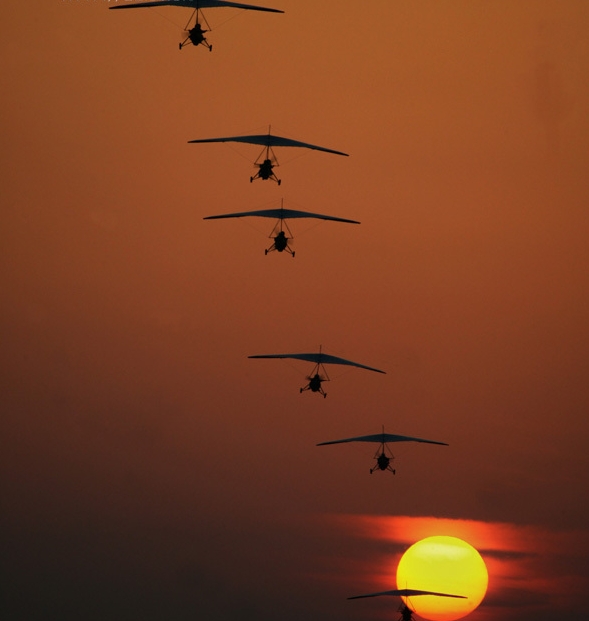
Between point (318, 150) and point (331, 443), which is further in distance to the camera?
point (331, 443)

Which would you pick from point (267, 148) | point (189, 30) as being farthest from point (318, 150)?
point (189, 30)

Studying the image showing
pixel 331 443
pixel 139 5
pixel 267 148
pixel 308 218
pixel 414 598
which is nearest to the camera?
pixel 139 5

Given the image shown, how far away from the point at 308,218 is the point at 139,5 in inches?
1430

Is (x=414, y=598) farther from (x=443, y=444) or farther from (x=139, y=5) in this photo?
(x=139, y=5)

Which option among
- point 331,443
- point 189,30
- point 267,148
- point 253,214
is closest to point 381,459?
point 331,443

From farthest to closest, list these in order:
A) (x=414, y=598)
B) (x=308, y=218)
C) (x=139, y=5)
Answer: (x=414, y=598), (x=308, y=218), (x=139, y=5)

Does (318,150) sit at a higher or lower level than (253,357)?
higher

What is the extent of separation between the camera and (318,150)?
497ft

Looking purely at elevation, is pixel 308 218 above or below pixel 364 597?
above

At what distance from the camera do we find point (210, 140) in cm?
14700

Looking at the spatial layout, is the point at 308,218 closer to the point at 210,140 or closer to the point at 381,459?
the point at 210,140

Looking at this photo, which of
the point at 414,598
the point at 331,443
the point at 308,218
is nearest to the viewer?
the point at 308,218

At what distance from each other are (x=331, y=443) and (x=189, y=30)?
56.7m

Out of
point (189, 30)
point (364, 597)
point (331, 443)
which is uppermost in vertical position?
point (189, 30)
